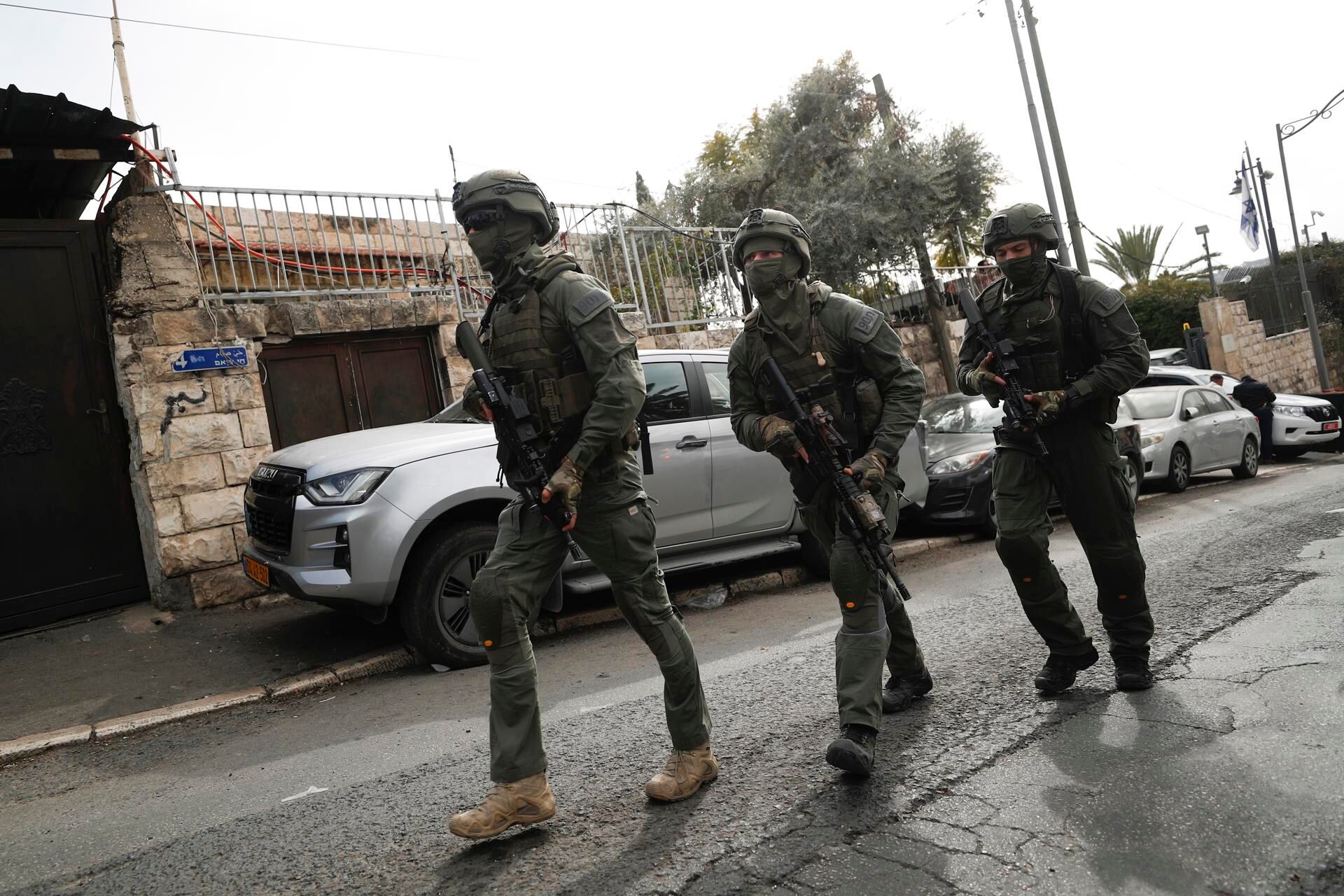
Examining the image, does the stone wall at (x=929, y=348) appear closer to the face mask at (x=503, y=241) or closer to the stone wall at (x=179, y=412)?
the stone wall at (x=179, y=412)

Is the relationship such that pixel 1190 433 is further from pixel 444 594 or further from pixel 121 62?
pixel 121 62

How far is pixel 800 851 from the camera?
2670mm

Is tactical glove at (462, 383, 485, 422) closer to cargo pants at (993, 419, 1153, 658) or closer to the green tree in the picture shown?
cargo pants at (993, 419, 1153, 658)

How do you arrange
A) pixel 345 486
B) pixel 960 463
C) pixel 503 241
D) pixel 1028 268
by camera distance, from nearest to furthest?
1. pixel 503 241
2. pixel 1028 268
3. pixel 345 486
4. pixel 960 463

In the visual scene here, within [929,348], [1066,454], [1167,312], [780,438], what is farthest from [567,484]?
[1167,312]

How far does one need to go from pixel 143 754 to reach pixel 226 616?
8.89ft

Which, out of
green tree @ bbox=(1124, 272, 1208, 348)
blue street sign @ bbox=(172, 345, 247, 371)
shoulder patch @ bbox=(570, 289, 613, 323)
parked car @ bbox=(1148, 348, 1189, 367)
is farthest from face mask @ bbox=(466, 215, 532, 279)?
green tree @ bbox=(1124, 272, 1208, 348)

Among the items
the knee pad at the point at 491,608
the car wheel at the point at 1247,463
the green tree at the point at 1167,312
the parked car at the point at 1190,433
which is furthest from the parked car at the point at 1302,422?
the knee pad at the point at 491,608

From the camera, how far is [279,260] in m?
8.54

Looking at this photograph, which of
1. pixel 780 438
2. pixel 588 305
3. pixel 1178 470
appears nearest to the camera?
pixel 588 305

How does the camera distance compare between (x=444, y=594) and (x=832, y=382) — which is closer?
(x=832, y=382)

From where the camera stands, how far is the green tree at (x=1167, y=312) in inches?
1046

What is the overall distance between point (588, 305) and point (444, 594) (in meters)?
2.99

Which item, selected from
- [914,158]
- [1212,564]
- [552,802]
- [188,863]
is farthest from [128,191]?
[914,158]
